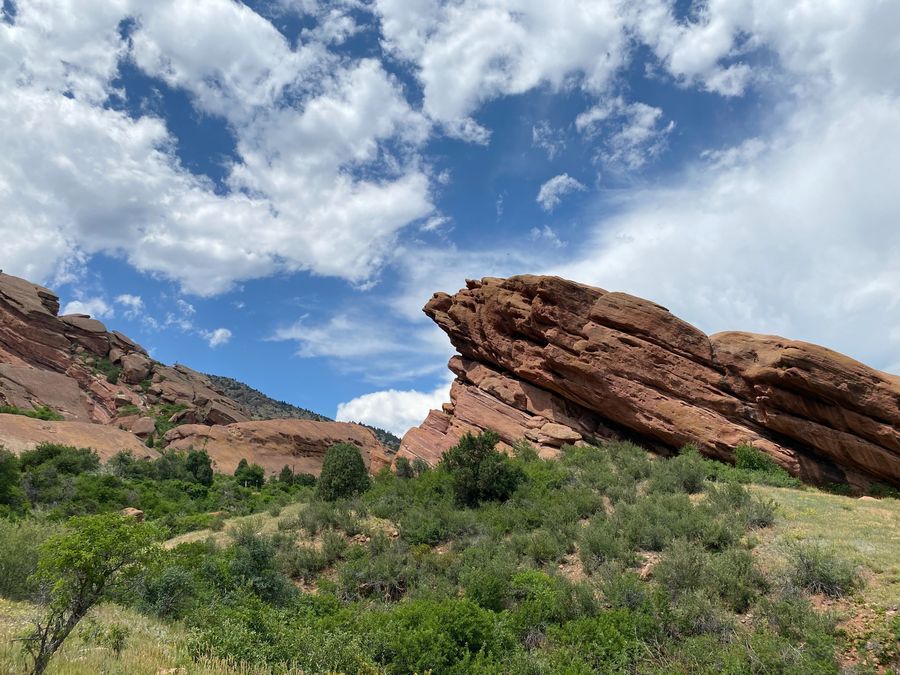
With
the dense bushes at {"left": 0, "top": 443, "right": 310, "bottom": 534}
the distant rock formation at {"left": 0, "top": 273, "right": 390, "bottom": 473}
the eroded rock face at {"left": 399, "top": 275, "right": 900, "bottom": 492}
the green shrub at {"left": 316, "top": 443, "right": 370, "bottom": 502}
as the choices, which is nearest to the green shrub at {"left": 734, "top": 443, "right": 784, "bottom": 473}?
the eroded rock face at {"left": 399, "top": 275, "right": 900, "bottom": 492}

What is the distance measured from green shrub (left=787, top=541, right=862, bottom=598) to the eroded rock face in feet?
41.2

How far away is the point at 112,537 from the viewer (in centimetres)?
619

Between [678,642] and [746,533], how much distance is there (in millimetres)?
5550

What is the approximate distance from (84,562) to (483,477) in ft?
49.6

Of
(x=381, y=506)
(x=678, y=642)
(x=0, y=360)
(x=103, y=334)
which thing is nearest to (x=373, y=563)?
(x=381, y=506)

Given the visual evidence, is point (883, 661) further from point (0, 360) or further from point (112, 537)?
point (0, 360)

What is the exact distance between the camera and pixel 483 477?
19703mm

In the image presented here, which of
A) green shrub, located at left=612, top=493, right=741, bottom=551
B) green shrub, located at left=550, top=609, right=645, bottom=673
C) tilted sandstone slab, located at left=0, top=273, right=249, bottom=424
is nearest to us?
green shrub, located at left=550, top=609, right=645, bottom=673

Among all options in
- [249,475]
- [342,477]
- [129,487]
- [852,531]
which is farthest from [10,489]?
[852,531]

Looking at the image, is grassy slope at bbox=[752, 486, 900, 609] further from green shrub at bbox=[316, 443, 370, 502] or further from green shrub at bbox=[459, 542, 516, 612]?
green shrub at bbox=[316, 443, 370, 502]

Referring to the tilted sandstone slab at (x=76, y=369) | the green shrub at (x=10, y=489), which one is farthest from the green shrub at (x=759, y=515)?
the tilted sandstone slab at (x=76, y=369)

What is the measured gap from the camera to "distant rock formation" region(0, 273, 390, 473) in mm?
40750

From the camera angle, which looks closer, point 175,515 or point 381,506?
point 381,506

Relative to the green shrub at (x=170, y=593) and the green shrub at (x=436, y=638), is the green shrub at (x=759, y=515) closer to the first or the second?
the green shrub at (x=436, y=638)
